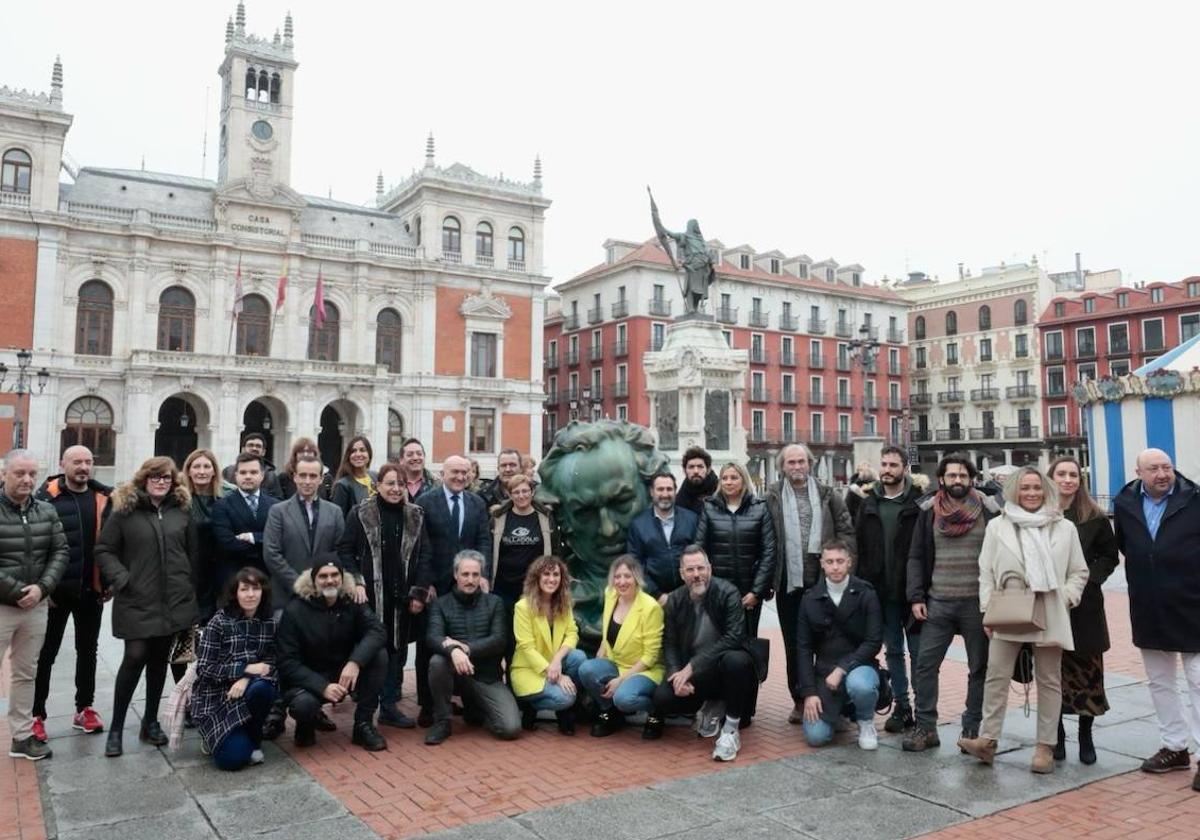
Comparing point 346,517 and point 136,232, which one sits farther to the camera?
point 136,232

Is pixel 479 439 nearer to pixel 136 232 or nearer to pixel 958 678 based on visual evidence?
pixel 136 232

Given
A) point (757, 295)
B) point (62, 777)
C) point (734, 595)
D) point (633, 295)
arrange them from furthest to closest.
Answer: point (757, 295), point (633, 295), point (734, 595), point (62, 777)

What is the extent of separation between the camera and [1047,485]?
5262 mm

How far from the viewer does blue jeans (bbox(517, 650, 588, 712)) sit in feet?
19.0

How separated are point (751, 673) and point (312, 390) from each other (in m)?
33.9

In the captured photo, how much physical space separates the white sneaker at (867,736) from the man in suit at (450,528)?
2.67 meters

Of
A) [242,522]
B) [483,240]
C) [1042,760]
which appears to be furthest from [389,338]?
[1042,760]

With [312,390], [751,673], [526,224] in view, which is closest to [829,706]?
[751,673]

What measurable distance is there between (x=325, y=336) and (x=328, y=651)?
116ft

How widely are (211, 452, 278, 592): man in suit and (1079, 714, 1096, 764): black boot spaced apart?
17.1ft

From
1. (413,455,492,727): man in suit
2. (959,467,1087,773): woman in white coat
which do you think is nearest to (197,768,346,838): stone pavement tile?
(413,455,492,727): man in suit

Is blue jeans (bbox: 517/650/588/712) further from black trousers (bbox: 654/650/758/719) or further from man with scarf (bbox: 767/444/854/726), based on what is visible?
man with scarf (bbox: 767/444/854/726)

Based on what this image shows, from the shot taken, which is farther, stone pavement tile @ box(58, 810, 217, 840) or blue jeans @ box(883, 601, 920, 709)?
blue jeans @ box(883, 601, 920, 709)

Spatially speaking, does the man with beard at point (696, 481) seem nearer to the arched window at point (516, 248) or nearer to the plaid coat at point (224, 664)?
the plaid coat at point (224, 664)
